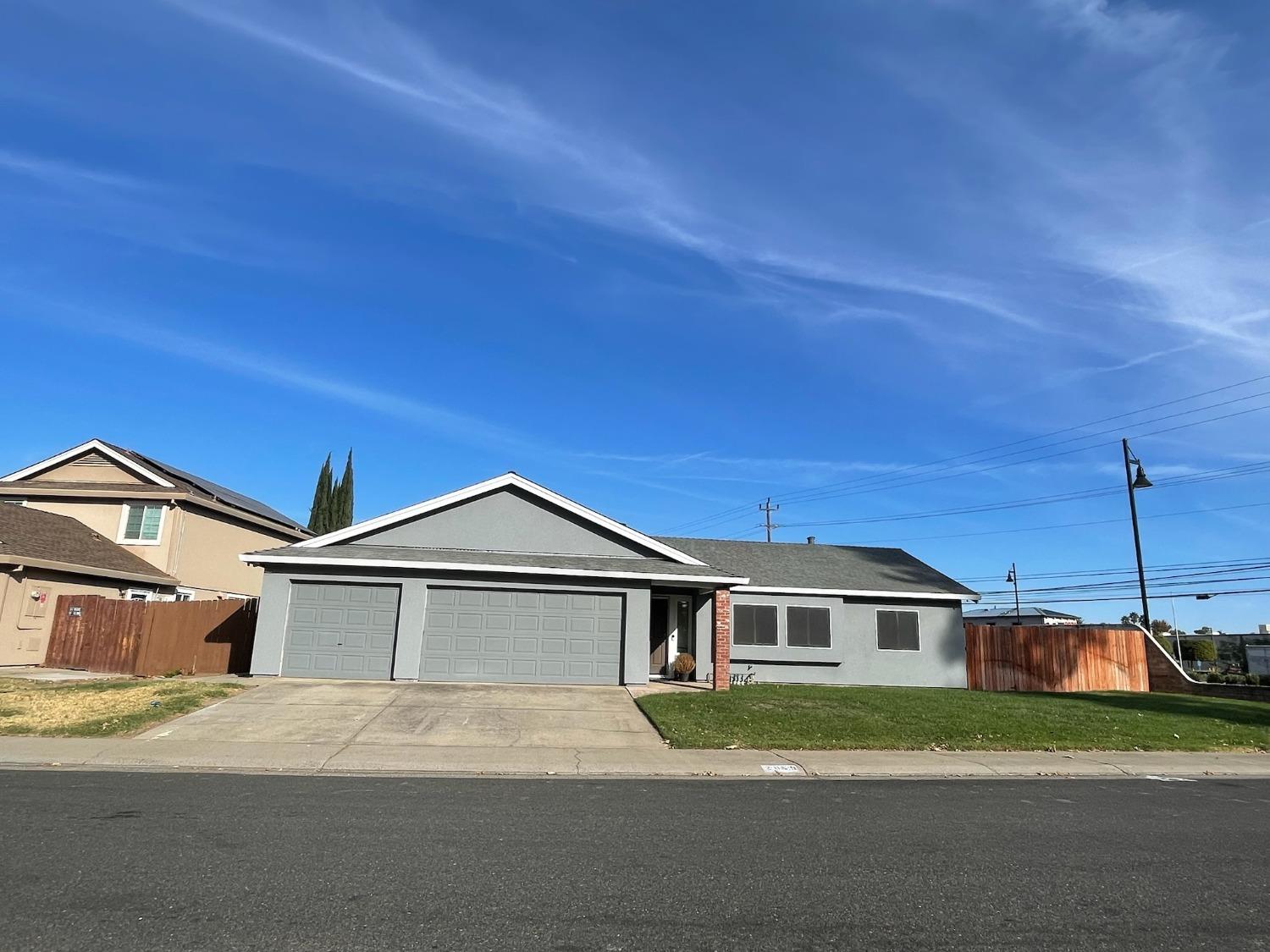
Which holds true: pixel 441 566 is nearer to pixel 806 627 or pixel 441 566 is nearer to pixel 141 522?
pixel 806 627

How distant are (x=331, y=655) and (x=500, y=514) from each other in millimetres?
5296

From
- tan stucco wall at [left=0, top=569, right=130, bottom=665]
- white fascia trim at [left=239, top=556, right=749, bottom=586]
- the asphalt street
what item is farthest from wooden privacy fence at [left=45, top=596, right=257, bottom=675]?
the asphalt street

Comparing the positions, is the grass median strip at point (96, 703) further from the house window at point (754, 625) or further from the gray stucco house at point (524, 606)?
the house window at point (754, 625)

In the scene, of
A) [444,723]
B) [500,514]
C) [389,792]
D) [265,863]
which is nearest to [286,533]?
[500,514]

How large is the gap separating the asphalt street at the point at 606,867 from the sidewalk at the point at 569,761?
3.59 ft

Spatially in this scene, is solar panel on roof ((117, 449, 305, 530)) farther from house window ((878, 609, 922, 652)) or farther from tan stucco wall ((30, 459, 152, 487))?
house window ((878, 609, 922, 652))

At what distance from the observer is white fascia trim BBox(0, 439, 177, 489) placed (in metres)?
26.6

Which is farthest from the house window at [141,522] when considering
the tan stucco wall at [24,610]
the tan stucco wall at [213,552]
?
the tan stucco wall at [24,610]

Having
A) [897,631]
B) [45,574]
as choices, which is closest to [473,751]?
[897,631]

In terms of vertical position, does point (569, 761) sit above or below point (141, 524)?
below

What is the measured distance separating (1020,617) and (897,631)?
3769 cm

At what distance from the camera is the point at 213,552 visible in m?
27.9

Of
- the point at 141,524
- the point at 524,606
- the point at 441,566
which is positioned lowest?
the point at 524,606

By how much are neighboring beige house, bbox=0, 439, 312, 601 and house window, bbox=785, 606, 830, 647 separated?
63.7 ft
